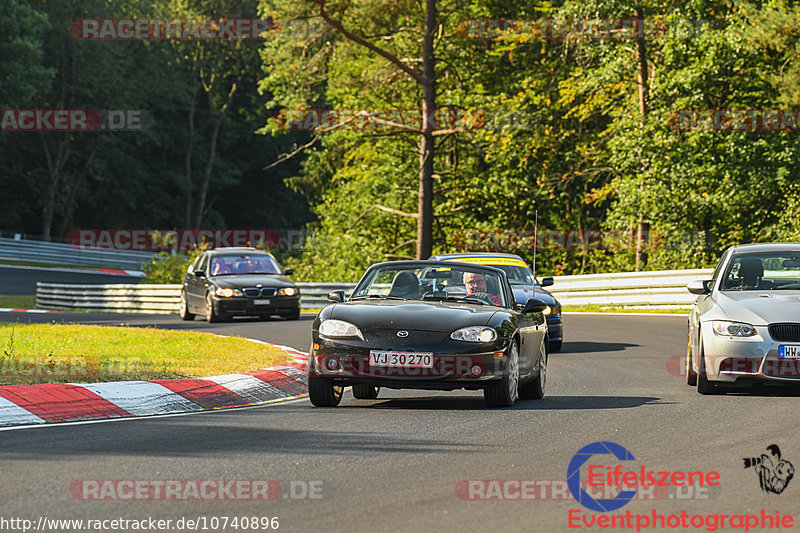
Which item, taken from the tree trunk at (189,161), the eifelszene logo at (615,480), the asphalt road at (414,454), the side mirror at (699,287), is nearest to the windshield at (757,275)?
the side mirror at (699,287)

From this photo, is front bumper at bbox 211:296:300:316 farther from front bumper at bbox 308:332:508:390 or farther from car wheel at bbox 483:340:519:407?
front bumper at bbox 308:332:508:390

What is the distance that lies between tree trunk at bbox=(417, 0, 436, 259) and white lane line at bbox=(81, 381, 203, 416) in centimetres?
2744

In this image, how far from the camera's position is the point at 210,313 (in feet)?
87.0

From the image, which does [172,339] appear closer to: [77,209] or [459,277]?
[459,277]

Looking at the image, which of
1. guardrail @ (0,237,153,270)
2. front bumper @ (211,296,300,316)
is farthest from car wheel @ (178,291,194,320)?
guardrail @ (0,237,153,270)

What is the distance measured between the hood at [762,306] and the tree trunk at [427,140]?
1040 inches

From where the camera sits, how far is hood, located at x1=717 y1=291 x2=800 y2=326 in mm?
11906

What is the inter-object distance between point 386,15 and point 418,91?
5.11 meters

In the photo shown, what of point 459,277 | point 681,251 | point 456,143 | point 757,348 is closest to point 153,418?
point 459,277

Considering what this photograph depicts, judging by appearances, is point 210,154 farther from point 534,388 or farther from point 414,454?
point 414,454

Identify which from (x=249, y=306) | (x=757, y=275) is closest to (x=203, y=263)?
(x=249, y=306)

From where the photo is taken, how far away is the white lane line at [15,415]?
9727 millimetres

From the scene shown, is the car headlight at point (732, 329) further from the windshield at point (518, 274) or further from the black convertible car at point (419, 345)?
the windshield at point (518, 274)

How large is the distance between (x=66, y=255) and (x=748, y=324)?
52.3 metres
